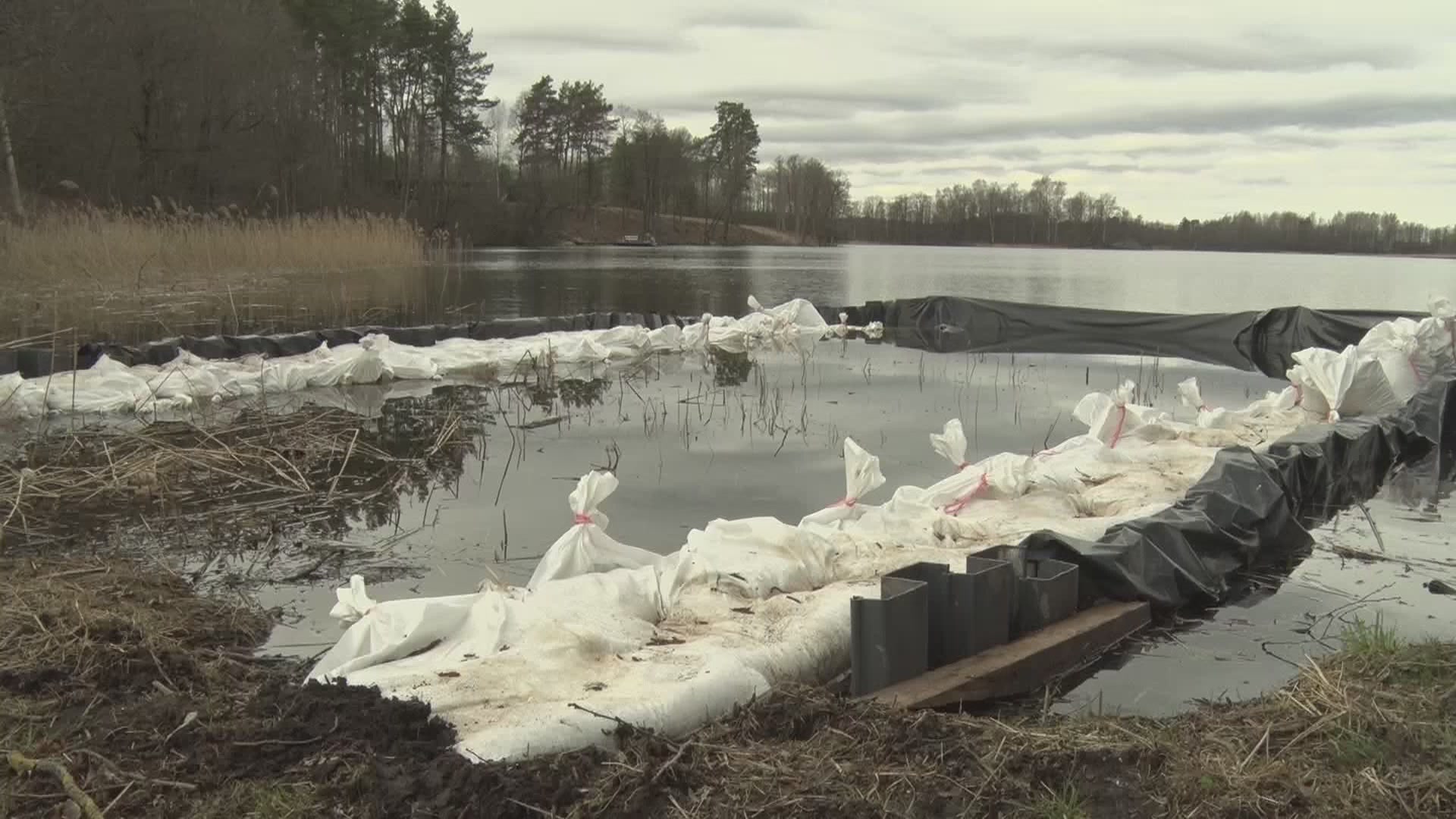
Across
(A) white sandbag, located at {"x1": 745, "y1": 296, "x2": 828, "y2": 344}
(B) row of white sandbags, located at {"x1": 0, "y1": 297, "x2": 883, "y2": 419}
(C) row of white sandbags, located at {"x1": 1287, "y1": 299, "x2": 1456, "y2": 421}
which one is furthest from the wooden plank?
(A) white sandbag, located at {"x1": 745, "y1": 296, "x2": 828, "y2": 344}

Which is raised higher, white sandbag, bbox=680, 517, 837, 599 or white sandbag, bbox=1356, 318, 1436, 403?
white sandbag, bbox=1356, 318, 1436, 403

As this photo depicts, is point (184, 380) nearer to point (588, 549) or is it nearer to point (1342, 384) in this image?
point (588, 549)

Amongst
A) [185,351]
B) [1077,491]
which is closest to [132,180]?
[185,351]

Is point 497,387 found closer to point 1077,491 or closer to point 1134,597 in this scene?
point 1077,491

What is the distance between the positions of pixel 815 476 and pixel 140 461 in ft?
10.3

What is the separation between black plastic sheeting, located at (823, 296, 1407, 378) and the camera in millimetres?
10531

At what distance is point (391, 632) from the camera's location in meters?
2.57

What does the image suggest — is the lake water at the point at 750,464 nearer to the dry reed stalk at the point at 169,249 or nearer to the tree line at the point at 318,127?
the dry reed stalk at the point at 169,249

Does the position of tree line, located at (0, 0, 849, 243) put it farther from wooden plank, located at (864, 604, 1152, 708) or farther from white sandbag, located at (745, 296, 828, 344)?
wooden plank, located at (864, 604, 1152, 708)

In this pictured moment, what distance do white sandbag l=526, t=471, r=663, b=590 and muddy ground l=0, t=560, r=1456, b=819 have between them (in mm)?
973

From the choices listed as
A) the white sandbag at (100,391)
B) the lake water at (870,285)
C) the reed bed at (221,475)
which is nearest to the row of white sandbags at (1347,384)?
the reed bed at (221,475)

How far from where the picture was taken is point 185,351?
7.38m

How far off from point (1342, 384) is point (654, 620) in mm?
5279

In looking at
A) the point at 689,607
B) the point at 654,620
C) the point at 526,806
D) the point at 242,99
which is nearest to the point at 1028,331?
the point at 689,607
